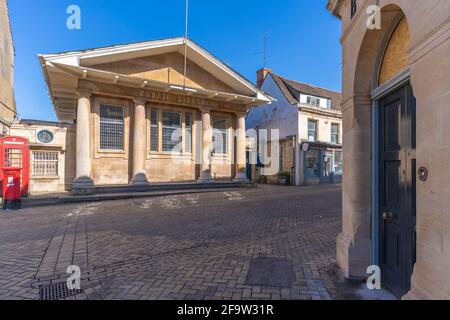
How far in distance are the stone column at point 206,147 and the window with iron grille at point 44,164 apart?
8270mm

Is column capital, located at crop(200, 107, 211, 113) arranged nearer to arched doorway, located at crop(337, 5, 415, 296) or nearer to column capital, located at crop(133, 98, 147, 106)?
column capital, located at crop(133, 98, 147, 106)

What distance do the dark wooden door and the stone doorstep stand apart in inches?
458

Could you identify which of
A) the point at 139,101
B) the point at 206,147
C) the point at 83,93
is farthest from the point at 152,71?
the point at 206,147

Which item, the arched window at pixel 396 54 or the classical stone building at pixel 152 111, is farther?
the classical stone building at pixel 152 111

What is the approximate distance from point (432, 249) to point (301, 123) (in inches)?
814

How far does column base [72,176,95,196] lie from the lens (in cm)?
1208

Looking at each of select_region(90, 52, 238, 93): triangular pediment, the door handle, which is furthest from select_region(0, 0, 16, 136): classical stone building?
the door handle

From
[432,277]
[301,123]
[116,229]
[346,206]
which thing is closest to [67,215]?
[116,229]

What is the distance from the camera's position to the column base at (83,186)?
39.6 ft

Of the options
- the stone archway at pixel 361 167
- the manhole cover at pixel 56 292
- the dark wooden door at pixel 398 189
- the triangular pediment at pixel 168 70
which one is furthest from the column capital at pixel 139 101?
the dark wooden door at pixel 398 189

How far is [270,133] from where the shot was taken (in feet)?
82.7

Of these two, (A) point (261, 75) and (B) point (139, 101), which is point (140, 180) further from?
(A) point (261, 75)

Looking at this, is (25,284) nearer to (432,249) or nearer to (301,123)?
(432,249)

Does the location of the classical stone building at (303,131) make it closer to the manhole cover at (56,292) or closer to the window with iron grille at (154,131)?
the window with iron grille at (154,131)
